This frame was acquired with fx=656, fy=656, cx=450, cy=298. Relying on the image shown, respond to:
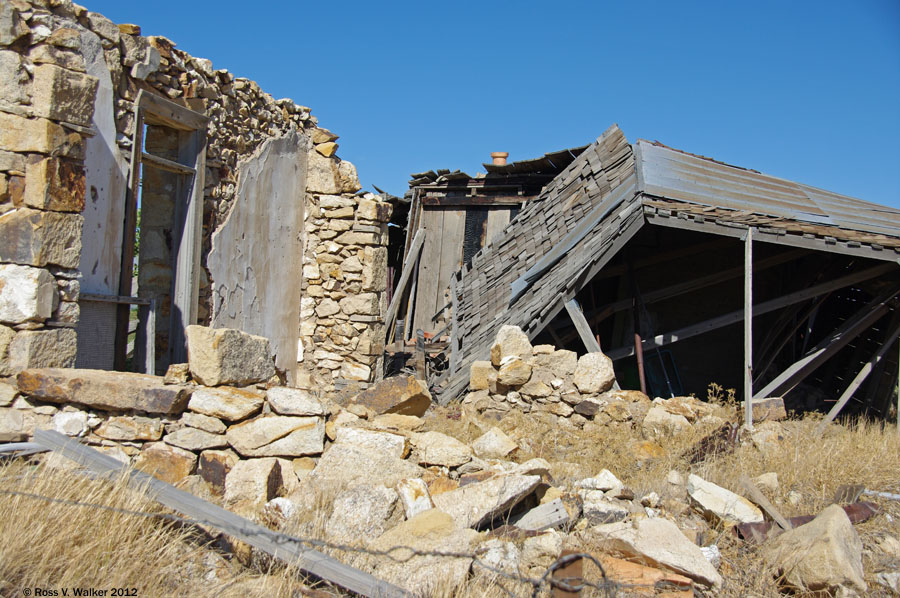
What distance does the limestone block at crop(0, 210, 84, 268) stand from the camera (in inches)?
167

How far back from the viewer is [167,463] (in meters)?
4.11

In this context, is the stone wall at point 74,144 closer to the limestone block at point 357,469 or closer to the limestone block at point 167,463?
the limestone block at point 167,463

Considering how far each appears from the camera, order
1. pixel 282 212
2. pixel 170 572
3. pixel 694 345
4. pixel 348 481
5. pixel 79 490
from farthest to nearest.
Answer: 1. pixel 694 345
2. pixel 282 212
3. pixel 348 481
4. pixel 79 490
5. pixel 170 572

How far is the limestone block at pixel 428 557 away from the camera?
9.96 ft

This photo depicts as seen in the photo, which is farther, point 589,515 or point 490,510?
point 589,515

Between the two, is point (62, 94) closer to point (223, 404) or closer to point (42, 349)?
point (42, 349)

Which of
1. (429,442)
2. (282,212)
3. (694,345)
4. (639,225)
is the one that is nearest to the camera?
(429,442)

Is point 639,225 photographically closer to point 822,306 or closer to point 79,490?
point 822,306

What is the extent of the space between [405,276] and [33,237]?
738 cm

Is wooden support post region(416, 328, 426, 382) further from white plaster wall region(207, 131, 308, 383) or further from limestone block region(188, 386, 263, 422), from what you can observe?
limestone block region(188, 386, 263, 422)

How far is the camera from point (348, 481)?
3.99 metres

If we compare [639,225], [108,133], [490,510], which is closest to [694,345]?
[639,225]

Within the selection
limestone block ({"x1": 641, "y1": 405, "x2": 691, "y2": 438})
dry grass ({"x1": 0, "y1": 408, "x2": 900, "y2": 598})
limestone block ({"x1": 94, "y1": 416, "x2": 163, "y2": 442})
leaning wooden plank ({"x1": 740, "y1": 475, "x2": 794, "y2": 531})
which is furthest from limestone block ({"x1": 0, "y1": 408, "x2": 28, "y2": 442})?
limestone block ({"x1": 641, "y1": 405, "x2": 691, "y2": 438})

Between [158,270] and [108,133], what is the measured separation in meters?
1.60
